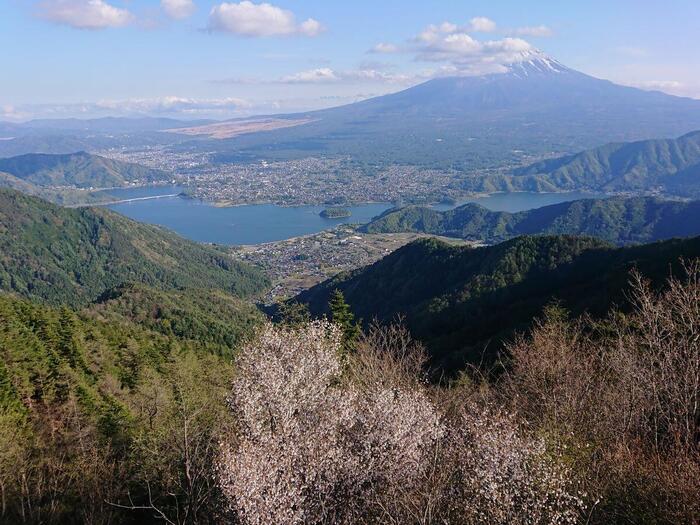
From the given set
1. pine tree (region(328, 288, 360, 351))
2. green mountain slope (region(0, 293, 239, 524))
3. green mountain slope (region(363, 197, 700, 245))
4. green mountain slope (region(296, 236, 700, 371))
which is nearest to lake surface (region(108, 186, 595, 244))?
green mountain slope (region(363, 197, 700, 245))

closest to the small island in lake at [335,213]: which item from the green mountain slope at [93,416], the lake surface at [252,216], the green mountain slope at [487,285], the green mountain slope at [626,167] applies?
the lake surface at [252,216]

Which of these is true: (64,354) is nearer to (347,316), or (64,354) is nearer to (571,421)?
(347,316)

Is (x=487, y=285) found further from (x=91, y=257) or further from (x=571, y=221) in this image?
(x=91, y=257)

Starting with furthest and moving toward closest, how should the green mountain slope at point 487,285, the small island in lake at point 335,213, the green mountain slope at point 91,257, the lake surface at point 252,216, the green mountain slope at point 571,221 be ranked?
the small island in lake at point 335,213, the lake surface at point 252,216, the green mountain slope at point 571,221, the green mountain slope at point 91,257, the green mountain slope at point 487,285

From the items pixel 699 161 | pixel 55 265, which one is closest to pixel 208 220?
pixel 55 265

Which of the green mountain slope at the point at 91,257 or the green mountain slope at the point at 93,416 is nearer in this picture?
the green mountain slope at the point at 93,416

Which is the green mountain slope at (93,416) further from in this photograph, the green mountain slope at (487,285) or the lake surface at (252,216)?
the lake surface at (252,216)
